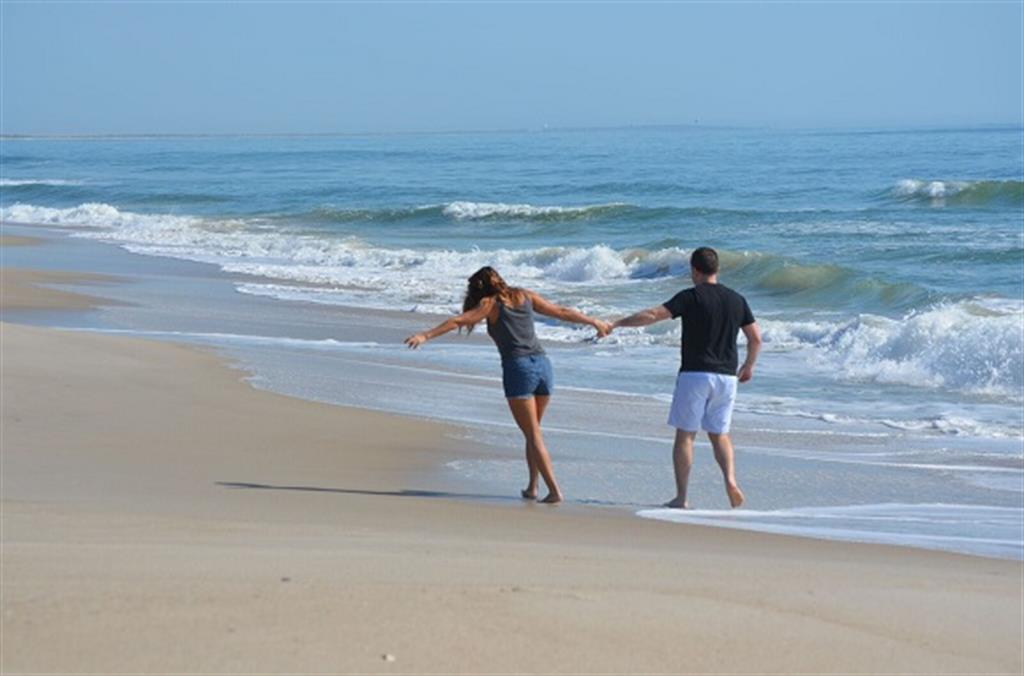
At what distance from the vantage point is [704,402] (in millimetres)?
8383

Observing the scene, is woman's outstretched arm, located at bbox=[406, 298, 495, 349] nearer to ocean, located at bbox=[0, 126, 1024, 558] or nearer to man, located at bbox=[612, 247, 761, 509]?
man, located at bbox=[612, 247, 761, 509]

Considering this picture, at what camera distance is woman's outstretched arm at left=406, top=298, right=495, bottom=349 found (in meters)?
8.10

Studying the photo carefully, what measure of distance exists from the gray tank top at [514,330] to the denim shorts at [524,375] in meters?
0.04

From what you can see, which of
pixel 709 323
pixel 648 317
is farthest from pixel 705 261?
pixel 648 317

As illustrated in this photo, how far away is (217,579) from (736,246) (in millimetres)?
24872

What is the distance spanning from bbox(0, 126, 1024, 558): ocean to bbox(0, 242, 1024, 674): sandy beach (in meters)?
0.98

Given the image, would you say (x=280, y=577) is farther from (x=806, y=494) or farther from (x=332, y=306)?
(x=332, y=306)

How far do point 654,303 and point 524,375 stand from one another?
13.7 meters

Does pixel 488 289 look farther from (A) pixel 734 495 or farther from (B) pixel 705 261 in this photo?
(A) pixel 734 495

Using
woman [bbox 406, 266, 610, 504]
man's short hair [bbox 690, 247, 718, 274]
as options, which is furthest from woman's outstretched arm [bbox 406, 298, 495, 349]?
man's short hair [bbox 690, 247, 718, 274]

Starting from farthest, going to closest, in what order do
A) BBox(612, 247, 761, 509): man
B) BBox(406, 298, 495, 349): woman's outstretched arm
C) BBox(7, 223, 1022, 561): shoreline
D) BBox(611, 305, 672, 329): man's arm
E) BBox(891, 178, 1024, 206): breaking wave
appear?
BBox(891, 178, 1024, 206): breaking wave, BBox(612, 247, 761, 509): man, BBox(611, 305, 672, 329): man's arm, BBox(406, 298, 495, 349): woman's outstretched arm, BBox(7, 223, 1022, 561): shoreline

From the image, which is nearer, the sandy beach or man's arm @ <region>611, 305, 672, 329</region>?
the sandy beach

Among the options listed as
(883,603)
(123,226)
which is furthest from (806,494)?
(123,226)

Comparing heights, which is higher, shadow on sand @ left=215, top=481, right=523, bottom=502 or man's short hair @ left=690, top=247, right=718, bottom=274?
man's short hair @ left=690, top=247, right=718, bottom=274
